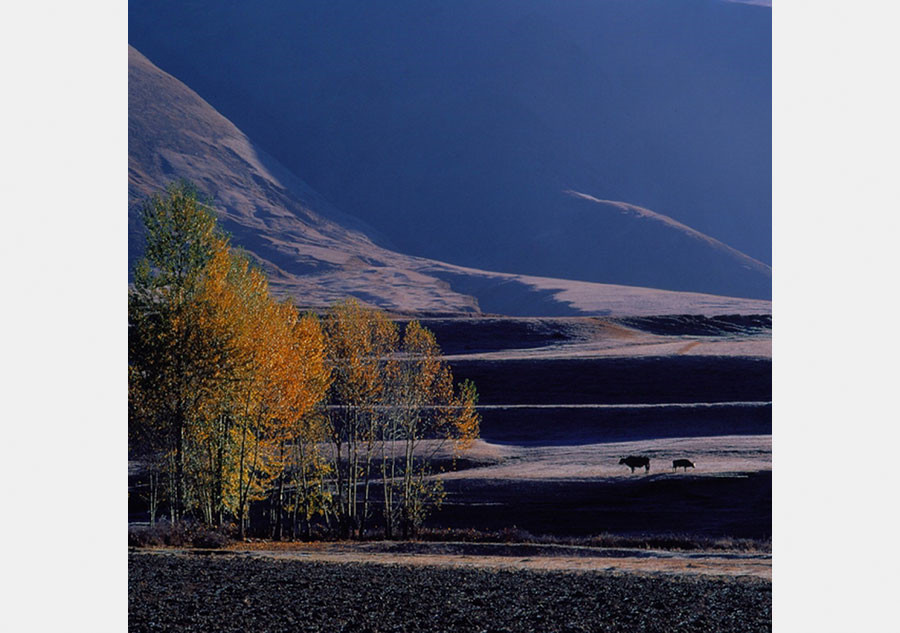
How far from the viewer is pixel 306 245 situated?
16862cm

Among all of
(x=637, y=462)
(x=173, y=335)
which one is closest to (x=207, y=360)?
(x=173, y=335)

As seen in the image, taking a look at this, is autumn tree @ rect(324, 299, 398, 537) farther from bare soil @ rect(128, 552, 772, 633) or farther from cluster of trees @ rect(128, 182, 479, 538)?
bare soil @ rect(128, 552, 772, 633)

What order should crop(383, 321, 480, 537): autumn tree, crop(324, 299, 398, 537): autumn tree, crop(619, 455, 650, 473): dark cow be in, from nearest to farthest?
crop(324, 299, 398, 537): autumn tree
crop(383, 321, 480, 537): autumn tree
crop(619, 455, 650, 473): dark cow

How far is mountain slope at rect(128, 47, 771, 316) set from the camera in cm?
13475

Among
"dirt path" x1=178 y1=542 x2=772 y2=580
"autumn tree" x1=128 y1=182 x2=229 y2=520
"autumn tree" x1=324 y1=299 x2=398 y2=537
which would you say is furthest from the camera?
"autumn tree" x1=324 y1=299 x2=398 y2=537

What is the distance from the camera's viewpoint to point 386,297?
137500 millimetres

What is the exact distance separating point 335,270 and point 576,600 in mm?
144296

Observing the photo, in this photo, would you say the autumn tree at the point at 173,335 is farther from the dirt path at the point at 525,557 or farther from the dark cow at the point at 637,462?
the dark cow at the point at 637,462

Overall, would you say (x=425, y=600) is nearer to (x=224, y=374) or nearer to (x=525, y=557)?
(x=525, y=557)

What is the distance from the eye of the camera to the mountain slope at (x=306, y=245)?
442 feet

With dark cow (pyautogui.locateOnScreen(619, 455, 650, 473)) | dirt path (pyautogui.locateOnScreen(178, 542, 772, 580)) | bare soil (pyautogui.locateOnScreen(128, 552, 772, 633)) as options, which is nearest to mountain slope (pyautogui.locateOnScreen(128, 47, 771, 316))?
dark cow (pyautogui.locateOnScreen(619, 455, 650, 473))

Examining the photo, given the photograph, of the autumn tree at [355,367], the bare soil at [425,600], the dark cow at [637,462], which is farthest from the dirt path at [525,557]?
the dark cow at [637,462]
